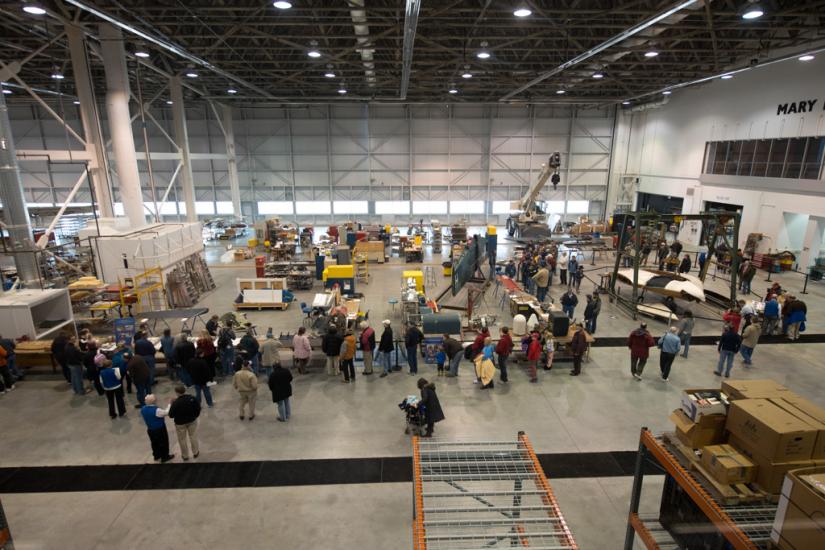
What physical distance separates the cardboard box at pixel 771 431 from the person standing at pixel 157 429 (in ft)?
26.9

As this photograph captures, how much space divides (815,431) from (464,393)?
6848 mm

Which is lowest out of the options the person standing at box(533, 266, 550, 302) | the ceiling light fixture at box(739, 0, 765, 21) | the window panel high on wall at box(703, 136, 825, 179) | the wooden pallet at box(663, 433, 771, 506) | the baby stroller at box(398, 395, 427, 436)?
the baby stroller at box(398, 395, 427, 436)

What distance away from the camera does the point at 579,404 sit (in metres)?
9.85

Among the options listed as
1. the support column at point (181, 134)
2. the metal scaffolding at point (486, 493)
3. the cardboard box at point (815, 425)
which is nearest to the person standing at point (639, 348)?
the cardboard box at point (815, 425)

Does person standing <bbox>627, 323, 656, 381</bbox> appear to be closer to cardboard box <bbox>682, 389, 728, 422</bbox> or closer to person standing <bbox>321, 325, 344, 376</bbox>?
cardboard box <bbox>682, 389, 728, 422</bbox>

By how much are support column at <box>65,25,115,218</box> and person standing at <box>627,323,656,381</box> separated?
1994cm

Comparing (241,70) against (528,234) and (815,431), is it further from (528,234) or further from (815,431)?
(815,431)

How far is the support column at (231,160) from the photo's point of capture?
33594 millimetres

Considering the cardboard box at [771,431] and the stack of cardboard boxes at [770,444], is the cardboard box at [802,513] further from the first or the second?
the cardboard box at [771,431]

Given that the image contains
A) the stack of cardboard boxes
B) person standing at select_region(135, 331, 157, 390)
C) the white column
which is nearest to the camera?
the stack of cardboard boxes

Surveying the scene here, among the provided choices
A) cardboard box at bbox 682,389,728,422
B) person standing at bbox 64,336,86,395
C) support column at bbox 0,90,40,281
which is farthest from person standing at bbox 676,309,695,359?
support column at bbox 0,90,40,281

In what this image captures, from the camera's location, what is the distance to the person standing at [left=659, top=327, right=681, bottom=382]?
1048 cm

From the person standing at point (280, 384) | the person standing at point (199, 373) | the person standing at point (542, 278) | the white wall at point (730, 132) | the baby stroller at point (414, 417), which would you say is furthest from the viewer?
the white wall at point (730, 132)

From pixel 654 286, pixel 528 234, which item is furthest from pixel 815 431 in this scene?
pixel 528 234
